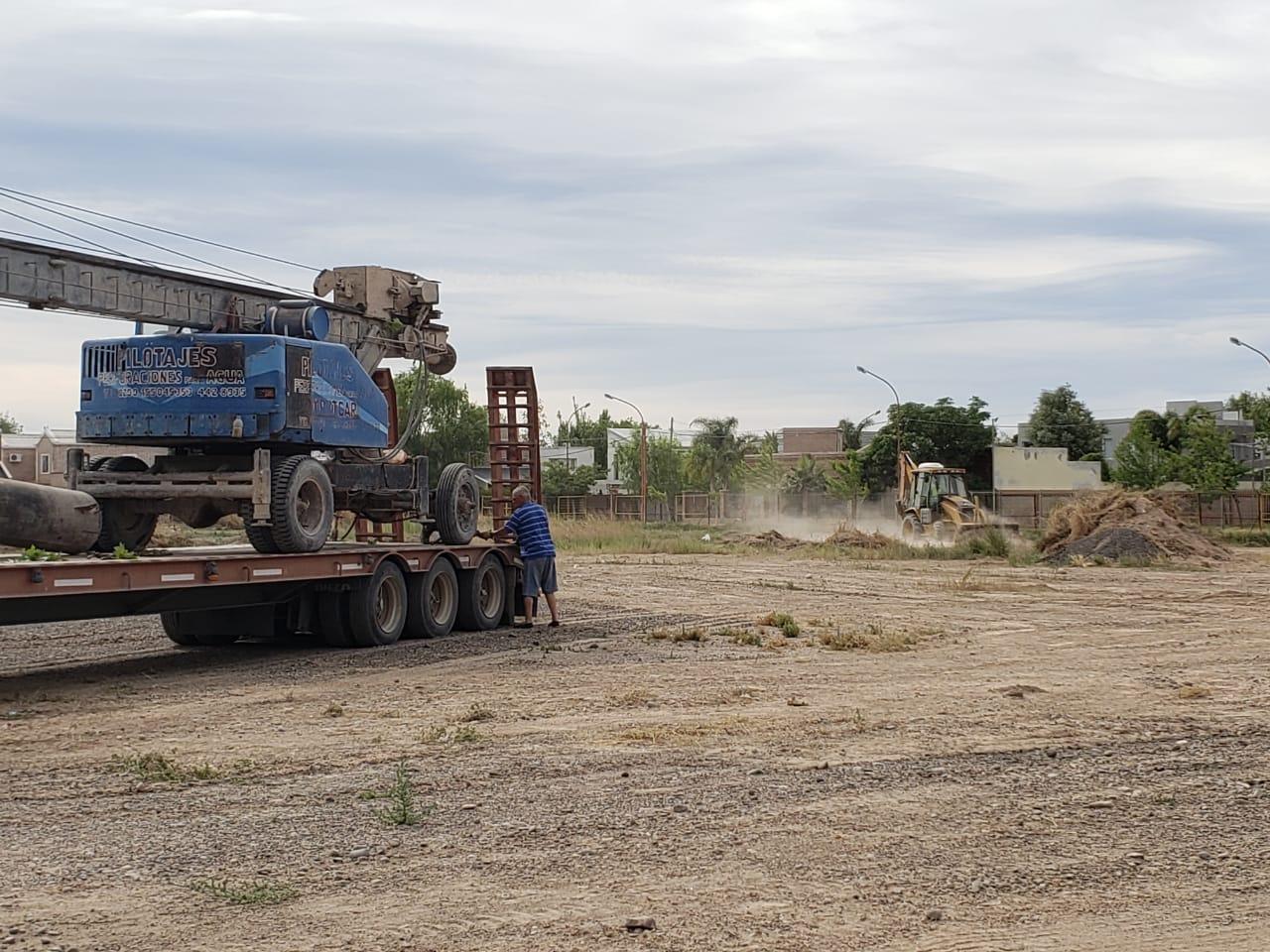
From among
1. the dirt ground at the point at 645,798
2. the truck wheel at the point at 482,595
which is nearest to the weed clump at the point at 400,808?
the dirt ground at the point at 645,798

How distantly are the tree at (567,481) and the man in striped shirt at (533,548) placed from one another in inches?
2633

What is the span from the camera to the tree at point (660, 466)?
96.7 m

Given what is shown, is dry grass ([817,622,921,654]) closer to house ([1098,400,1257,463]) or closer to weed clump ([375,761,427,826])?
weed clump ([375,761,427,826])

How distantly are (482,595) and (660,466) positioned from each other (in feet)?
255

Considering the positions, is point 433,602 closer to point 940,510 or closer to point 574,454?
point 940,510

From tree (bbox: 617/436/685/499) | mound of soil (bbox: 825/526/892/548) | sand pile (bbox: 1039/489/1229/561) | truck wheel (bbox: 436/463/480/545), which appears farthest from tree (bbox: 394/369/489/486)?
truck wheel (bbox: 436/463/480/545)

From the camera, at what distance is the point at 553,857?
23.9 ft

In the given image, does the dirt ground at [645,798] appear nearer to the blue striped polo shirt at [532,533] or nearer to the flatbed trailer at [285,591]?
the flatbed trailer at [285,591]

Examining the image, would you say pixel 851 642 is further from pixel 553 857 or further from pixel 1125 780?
pixel 553 857

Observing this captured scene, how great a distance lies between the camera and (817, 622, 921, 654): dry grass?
16812 millimetres

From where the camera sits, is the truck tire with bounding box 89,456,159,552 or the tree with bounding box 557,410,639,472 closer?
the truck tire with bounding box 89,456,159,552

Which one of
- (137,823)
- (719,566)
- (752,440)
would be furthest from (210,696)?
(752,440)

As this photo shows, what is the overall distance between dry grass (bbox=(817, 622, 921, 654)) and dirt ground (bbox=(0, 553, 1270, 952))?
0.15 meters

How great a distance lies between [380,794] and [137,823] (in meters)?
1.34
